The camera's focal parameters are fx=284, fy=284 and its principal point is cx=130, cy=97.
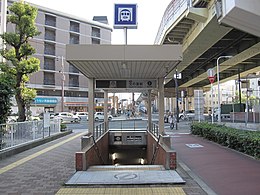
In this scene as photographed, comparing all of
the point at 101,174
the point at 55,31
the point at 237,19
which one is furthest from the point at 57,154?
the point at 55,31

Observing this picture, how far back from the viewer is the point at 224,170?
7.74 metres

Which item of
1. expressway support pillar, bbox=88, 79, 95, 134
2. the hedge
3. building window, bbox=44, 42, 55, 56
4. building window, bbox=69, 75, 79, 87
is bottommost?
the hedge

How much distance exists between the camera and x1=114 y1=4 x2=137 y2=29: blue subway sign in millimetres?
8711

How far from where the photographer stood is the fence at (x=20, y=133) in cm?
1023

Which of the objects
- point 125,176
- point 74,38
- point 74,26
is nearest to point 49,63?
point 74,38

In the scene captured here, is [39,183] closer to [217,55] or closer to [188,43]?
[188,43]

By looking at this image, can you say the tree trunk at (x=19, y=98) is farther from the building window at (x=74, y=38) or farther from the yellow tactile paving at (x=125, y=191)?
the building window at (x=74, y=38)

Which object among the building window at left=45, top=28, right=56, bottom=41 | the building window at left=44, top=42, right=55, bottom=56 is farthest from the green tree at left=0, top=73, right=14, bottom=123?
the building window at left=45, top=28, right=56, bottom=41

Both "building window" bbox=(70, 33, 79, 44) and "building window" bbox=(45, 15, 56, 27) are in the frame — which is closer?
"building window" bbox=(45, 15, 56, 27)

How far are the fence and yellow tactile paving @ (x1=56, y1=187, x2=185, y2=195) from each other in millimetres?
5214

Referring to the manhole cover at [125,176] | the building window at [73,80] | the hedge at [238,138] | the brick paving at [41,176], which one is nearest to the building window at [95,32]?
the building window at [73,80]

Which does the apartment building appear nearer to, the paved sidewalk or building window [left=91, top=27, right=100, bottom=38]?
building window [left=91, top=27, right=100, bottom=38]

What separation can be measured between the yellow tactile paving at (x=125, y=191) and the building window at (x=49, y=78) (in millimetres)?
47850

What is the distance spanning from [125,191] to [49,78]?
49013 millimetres
